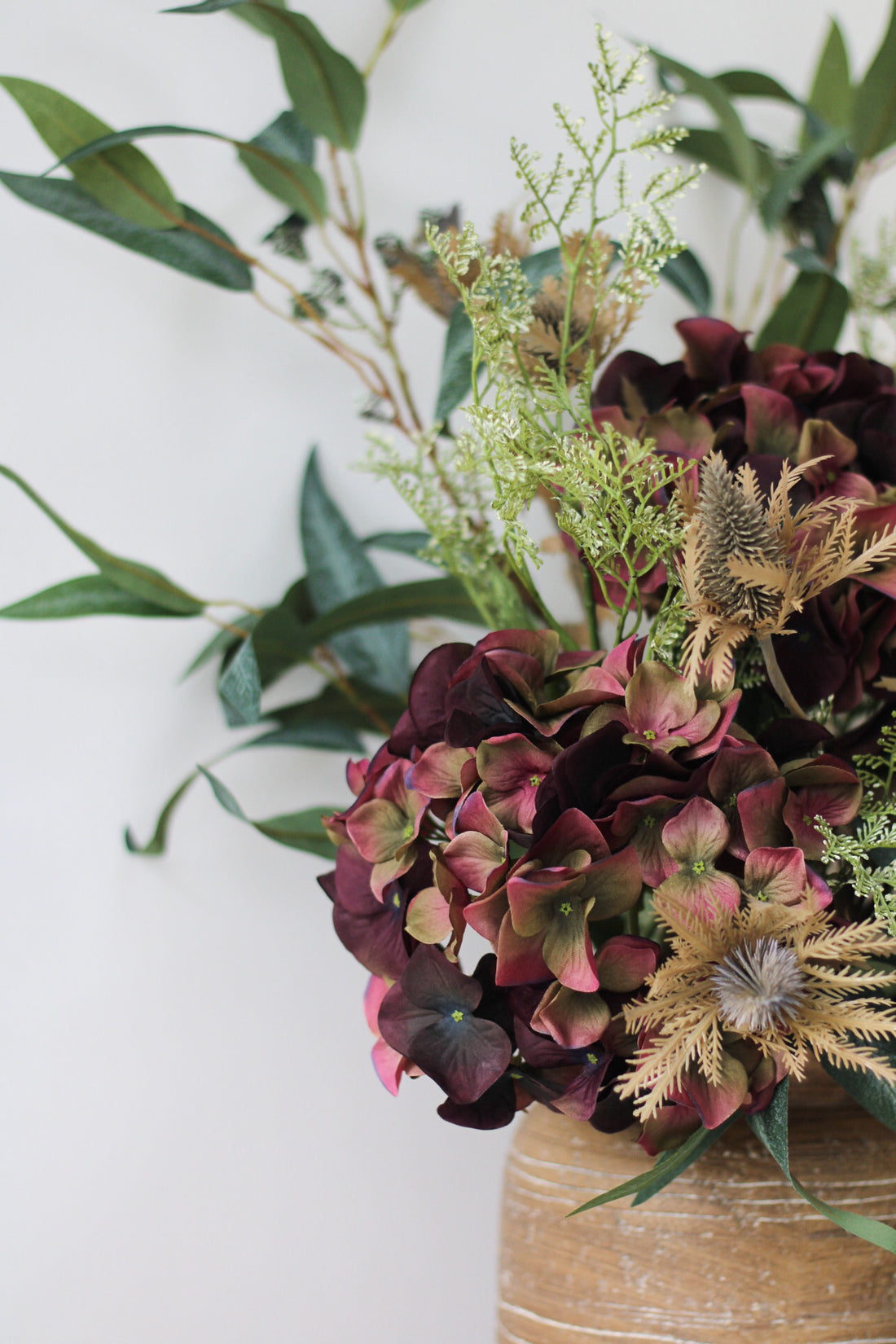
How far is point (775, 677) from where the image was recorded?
0.40m

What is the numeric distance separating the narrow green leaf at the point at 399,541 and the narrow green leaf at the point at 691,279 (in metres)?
0.27

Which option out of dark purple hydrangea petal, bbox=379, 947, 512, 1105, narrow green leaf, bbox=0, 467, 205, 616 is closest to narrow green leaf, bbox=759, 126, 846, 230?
narrow green leaf, bbox=0, 467, 205, 616

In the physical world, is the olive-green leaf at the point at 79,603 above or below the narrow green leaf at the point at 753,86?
below

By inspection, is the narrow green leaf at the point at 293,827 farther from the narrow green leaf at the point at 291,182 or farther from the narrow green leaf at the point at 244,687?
the narrow green leaf at the point at 291,182

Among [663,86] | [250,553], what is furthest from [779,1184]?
[663,86]

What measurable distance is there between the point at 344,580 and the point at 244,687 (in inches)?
7.4

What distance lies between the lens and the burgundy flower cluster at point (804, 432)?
0.44 meters

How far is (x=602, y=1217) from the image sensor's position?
1.42ft

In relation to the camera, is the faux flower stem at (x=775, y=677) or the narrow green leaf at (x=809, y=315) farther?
the narrow green leaf at (x=809, y=315)

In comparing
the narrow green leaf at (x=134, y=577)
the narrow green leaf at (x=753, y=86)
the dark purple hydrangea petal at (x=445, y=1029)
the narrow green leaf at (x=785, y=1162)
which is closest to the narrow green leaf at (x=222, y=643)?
the narrow green leaf at (x=134, y=577)

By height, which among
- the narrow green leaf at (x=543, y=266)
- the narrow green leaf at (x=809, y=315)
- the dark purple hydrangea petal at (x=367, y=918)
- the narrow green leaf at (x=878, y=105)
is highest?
the narrow green leaf at (x=878, y=105)

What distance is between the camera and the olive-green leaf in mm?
586

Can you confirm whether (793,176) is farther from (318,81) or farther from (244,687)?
(244,687)

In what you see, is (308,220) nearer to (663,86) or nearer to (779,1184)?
(663,86)
